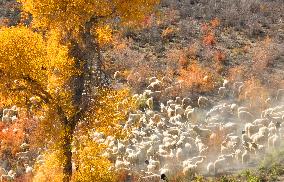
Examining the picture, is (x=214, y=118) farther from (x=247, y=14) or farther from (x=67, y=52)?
(x=247, y=14)

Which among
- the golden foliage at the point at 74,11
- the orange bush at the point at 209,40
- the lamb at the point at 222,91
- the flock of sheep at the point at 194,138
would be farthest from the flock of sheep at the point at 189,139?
the orange bush at the point at 209,40

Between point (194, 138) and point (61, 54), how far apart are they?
806 centimetres

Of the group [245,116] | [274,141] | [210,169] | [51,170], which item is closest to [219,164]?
[210,169]

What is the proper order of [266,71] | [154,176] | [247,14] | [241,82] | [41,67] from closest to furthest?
[41,67]
[154,176]
[241,82]
[266,71]
[247,14]

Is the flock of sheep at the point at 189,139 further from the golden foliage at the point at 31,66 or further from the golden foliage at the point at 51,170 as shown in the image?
the golden foliage at the point at 31,66

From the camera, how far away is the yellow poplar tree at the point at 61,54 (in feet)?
54.9

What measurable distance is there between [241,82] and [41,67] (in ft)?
43.5

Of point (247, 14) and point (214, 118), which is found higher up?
point (247, 14)

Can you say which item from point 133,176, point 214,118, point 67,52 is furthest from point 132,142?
point 67,52

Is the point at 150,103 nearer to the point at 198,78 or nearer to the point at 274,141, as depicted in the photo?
the point at 198,78

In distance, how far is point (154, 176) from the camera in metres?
20.3

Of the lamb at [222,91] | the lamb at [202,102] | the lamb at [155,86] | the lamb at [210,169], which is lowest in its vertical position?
the lamb at [210,169]

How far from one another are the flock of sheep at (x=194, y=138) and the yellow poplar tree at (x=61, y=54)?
3.94 meters

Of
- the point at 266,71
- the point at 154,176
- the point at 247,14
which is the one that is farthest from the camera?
the point at 247,14
